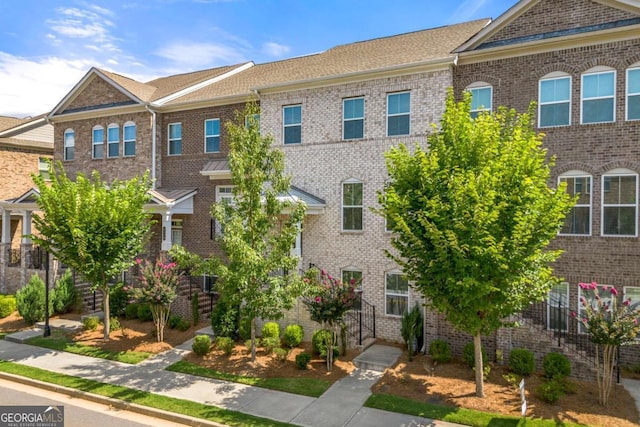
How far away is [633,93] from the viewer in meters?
12.9

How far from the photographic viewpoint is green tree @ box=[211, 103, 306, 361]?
12328mm

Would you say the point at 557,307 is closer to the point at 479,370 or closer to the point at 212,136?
the point at 479,370

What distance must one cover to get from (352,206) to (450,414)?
8356 mm

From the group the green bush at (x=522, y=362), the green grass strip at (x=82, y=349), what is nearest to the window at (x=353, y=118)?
the green bush at (x=522, y=362)

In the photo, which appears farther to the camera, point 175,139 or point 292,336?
point 175,139

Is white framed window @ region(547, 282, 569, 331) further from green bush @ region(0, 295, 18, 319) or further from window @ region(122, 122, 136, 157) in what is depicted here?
green bush @ region(0, 295, 18, 319)

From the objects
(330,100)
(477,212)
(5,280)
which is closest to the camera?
(477,212)

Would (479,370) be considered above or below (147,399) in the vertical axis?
above

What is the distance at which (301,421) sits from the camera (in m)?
9.83

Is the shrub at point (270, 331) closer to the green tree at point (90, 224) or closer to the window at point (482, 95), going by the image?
the green tree at point (90, 224)

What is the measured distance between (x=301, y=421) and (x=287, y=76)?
46.2 feet

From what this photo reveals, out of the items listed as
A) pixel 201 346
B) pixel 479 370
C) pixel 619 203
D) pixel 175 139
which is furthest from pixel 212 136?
pixel 619 203

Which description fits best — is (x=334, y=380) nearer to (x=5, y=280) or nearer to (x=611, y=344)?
(x=611, y=344)

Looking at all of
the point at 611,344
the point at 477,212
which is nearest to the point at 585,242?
the point at 611,344
